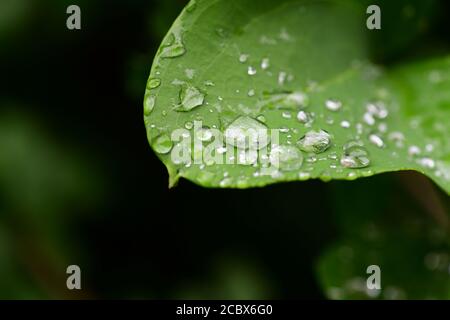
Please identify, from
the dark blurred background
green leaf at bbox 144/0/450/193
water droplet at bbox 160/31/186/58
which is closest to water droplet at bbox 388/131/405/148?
green leaf at bbox 144/0/450/193

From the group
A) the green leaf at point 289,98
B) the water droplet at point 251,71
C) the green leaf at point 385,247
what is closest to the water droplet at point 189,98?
the green leaf at point 289,98

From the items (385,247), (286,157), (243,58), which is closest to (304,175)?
(286,157)

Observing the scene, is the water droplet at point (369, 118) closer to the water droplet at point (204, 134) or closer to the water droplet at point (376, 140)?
the water droplet at point (376, 140)

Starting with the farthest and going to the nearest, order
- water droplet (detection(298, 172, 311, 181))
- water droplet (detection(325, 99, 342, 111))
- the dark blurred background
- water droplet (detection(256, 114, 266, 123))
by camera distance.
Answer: the dark blurred background
water droplet (detection(325, 99, 342, 111))
water droplet (detection(256, 114, 266, 123))
water droplet (detection(298, 172, 311, 181))

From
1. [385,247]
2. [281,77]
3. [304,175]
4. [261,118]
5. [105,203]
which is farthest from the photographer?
[105,203]

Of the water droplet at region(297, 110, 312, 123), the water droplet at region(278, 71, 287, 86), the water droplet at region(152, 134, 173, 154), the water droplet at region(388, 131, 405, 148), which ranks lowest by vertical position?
the water droplet at region(152, 134, 173, 154)

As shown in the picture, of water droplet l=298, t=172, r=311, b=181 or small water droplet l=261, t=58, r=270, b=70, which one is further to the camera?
small water droplet l=261, t=58, r=270, b=70

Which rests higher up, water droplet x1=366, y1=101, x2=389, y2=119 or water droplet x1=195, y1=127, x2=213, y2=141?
water droplet x1=366, y1=101, x2=389, y2=119

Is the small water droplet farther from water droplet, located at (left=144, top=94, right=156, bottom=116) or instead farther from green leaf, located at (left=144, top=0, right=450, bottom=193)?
water droplet, located at (left=144, top=94, right=156, bottom=116)

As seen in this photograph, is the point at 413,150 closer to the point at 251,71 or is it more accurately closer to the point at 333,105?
the point at 333,105
